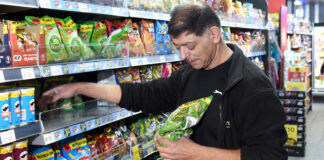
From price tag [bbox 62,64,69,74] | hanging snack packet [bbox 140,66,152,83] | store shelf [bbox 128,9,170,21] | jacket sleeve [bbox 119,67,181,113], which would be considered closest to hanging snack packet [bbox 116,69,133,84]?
hanging snack packet [bbox 140,66,152,83]

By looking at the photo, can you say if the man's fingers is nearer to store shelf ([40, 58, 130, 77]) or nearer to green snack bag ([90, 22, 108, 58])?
store shelf ([40, 58, 130, 77])

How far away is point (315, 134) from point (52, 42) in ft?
17.3

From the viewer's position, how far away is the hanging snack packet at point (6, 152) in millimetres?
1488

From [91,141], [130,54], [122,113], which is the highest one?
[130,54]

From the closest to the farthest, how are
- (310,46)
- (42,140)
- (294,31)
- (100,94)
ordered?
(42,140) < (100,94) < (294,31) < (310,46)

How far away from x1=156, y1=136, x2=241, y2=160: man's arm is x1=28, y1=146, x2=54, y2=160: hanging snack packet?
2.53 feet

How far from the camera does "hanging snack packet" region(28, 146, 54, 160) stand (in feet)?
5.76

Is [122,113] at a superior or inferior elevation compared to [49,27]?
inferior

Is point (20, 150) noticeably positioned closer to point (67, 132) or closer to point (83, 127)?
point (67, 132)

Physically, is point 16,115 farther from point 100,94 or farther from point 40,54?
point 100,94

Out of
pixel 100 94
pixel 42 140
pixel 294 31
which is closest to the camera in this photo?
pixel 42 140

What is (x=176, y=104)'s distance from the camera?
1927 mm

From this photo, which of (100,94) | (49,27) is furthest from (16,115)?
(49,27)

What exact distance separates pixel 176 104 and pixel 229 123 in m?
0.55
